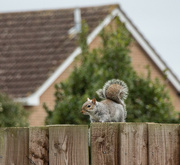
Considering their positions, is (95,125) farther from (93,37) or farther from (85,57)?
(93,37)

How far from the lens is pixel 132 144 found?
4480mm

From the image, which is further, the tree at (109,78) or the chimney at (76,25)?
the chimney at (76,25)

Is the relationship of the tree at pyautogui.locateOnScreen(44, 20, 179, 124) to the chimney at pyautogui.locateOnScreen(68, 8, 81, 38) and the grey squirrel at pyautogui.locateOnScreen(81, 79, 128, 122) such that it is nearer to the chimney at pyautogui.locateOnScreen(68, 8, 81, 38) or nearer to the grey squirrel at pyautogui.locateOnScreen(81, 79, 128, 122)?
the grey squirrel at pyautogui.locateOnScreen(81, 79, 128, 122)

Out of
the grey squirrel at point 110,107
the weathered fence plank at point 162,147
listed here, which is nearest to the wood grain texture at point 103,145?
the weathered fence plank at point 162,147

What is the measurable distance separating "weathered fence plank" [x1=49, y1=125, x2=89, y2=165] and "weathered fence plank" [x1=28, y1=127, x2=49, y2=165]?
0.06 m

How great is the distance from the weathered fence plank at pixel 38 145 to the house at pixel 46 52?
1799cm

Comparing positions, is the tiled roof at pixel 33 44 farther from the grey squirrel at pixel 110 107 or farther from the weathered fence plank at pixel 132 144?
the weathered fence plank at pixel 132 144

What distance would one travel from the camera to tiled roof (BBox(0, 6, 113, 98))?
23875 mm

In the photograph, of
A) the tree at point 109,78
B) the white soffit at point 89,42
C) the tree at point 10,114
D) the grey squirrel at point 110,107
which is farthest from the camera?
the white soffit at point 89,42

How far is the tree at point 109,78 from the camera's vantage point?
1271 centimetres

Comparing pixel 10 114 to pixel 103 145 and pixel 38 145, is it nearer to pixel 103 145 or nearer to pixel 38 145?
pixel 38 145

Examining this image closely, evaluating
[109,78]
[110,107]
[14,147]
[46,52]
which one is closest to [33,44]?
[46,52]

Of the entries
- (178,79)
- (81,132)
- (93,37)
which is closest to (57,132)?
(81,132)

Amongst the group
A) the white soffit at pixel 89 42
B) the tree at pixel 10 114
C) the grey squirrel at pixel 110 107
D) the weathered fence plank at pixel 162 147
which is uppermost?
the white soffit at pixel 89 42
